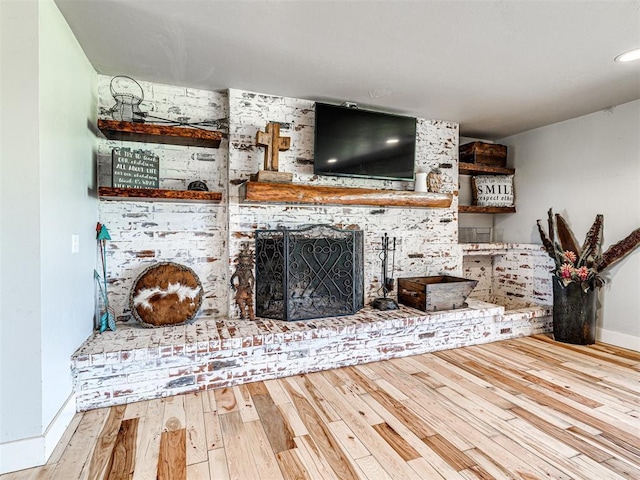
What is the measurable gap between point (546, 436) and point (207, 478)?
184 centimetres

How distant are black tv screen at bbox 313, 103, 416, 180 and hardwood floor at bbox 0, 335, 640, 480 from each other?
188cm

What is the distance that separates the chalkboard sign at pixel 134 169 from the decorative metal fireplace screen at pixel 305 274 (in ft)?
3.25

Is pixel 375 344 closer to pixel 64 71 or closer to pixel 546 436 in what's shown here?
pixel 546 436

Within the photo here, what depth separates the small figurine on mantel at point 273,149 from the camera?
286 cm

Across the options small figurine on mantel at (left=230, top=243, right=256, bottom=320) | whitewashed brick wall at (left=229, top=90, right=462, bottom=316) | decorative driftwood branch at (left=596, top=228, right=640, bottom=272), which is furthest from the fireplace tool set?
Result: decorative driftwood branch at (left=596, top=228, right=640, bottom=272)

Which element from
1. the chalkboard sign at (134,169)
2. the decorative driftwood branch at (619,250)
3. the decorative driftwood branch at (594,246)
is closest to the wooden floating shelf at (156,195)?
the chalkboard sign at (134,169)

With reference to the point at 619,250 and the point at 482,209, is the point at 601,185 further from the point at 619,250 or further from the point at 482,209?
→ the point at 482,209

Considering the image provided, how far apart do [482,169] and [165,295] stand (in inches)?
148

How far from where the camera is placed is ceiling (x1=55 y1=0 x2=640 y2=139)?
188cm

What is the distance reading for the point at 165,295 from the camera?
2736 millimetres

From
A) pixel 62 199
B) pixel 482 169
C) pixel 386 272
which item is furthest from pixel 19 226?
pixel 482 169

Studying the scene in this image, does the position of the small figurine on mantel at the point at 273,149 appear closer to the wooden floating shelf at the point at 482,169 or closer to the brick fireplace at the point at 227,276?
the brick fireplace at the point at 227,276

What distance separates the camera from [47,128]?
1.77 meters

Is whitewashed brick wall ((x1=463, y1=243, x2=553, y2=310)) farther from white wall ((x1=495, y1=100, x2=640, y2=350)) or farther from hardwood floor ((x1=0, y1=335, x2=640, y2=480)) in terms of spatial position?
hardwood floor ((x1=0, y1=335, x2=640, y2=480))
